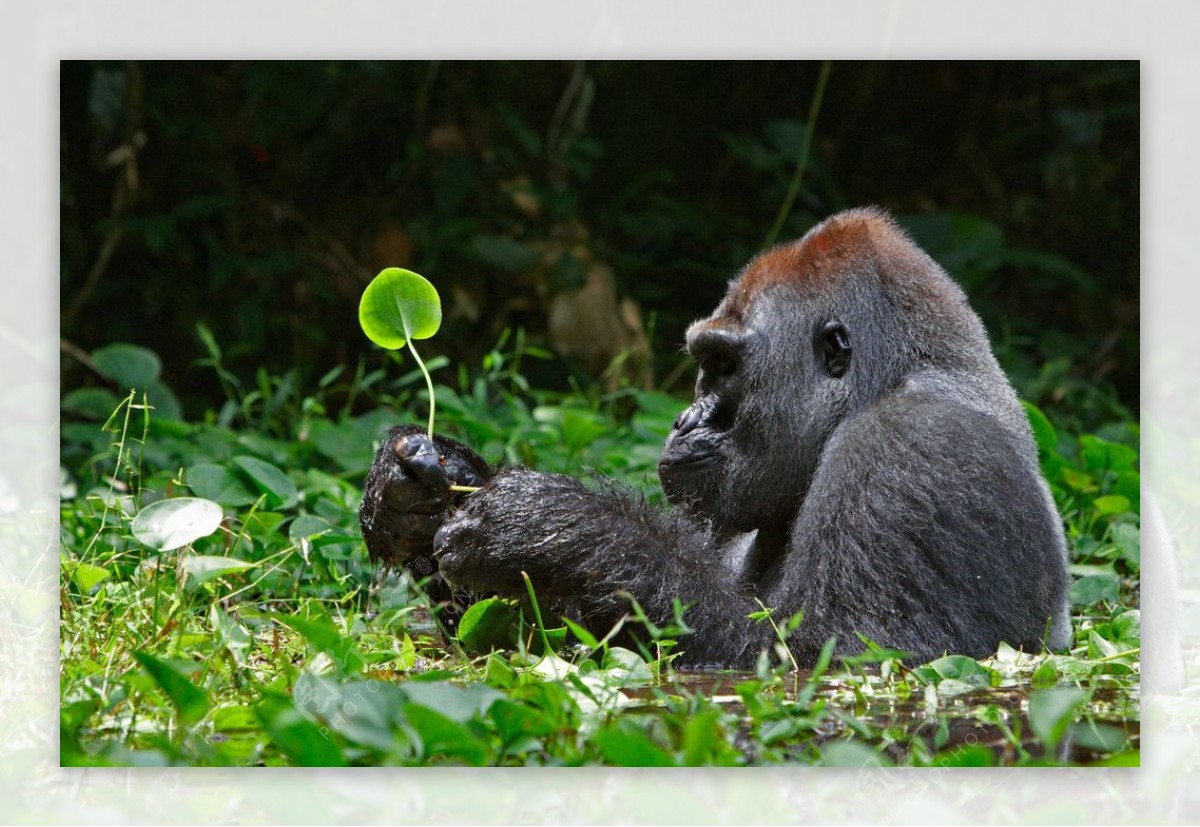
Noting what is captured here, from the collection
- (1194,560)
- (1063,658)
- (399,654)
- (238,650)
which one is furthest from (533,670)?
(1194,560)

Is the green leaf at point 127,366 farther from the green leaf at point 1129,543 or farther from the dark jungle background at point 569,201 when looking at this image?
the green leaf at point 1129,543

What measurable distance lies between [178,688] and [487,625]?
0.85m

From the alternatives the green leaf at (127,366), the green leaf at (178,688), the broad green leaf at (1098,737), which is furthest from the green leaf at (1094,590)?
the green leaf at (127,366)

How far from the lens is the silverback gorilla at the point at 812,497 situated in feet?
9.59

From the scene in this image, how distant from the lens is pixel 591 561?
9.66 feet

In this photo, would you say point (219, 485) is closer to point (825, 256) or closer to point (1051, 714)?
point (825, 256)

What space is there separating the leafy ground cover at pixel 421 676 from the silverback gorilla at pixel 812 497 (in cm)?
10

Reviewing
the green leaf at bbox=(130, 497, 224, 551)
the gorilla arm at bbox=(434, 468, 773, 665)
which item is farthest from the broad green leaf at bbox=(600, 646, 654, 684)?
the green leaf at bbox=(130, 497, 224, 551)

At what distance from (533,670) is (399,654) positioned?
0.35m

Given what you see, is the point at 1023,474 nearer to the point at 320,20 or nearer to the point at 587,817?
the point at 587,817

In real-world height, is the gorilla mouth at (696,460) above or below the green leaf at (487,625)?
above

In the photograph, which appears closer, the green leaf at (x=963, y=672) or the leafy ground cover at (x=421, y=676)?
the leafy ground cover at (x=421, y=676)

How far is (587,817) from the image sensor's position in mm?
2188

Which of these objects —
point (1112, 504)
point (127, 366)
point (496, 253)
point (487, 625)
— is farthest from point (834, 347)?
point (496, 253)
